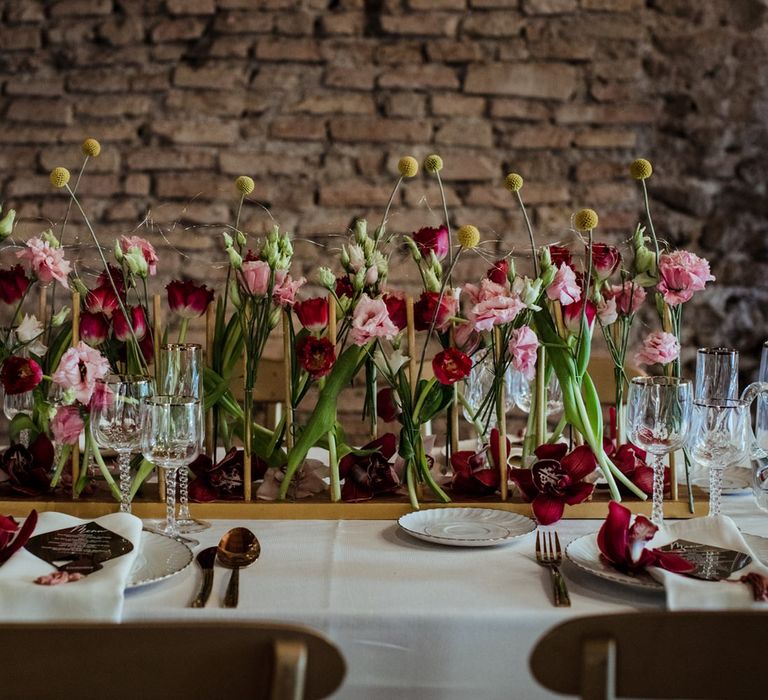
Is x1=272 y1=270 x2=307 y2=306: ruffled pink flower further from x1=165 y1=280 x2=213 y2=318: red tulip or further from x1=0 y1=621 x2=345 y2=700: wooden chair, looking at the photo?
x1=0 y1=621 x2=345 y2=700: wooden chair

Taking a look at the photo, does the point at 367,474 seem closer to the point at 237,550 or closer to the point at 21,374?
the point at 237,550

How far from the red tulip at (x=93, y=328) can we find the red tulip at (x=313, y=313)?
0.89ft

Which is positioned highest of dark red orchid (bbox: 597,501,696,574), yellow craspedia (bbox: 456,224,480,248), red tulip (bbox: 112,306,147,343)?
yellow craspedia (bbox: 456,224,480,248)

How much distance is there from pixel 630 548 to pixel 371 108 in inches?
78.6

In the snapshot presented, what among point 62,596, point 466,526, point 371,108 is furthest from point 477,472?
point 371,108

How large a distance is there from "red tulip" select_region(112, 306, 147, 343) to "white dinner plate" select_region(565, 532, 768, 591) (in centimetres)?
66

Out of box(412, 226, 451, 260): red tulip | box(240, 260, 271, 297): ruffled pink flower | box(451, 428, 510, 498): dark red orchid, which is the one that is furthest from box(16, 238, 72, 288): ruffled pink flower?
box(451, 428, 510, 498): dark red orchid

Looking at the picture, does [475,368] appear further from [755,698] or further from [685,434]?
[755,698]

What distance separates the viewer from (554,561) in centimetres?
122

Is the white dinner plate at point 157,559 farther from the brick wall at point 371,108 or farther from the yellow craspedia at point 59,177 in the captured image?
the brick wall at point 371,108

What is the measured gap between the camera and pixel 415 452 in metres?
1.44

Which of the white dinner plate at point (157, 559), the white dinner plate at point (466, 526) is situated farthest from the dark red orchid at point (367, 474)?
the white dinner plate at point (157, 559)

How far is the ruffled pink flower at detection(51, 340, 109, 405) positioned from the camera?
131cm

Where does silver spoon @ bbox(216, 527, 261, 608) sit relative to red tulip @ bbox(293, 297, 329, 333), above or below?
below
